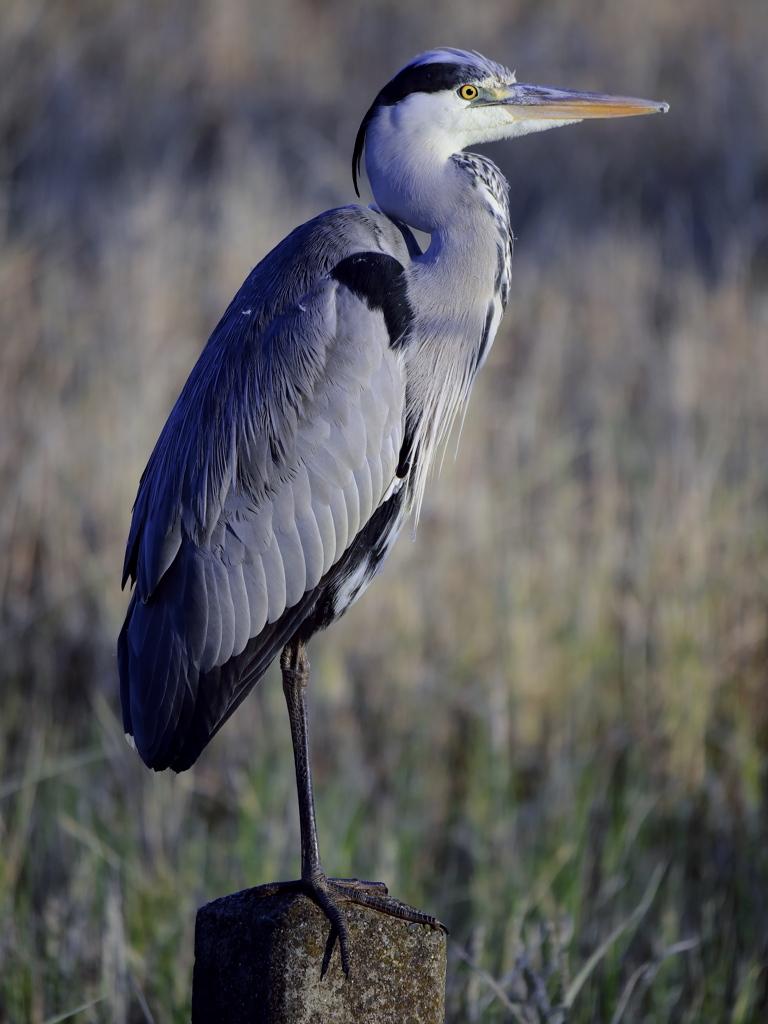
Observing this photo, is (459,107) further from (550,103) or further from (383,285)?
(383,285)

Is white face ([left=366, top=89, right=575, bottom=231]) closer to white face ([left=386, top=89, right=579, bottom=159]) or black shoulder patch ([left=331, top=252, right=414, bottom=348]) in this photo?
white face ([left=386, top=89, right=579, bottom=159])

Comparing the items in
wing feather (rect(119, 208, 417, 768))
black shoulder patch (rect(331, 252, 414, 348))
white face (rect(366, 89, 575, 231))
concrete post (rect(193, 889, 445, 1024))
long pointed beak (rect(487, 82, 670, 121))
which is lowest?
concrete post (rect(193, 889, 445, 1024))

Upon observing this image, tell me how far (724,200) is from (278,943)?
7.46 metres

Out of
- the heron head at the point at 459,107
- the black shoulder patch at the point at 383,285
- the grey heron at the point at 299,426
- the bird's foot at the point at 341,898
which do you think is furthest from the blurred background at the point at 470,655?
the heron head at the point at 459,107

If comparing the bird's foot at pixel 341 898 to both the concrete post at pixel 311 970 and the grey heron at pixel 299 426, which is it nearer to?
the concrete post at pixel 311 970

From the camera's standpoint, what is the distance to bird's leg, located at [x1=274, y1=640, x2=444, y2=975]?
152 centimetres

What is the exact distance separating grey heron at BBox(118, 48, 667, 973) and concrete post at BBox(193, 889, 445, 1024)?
43 centimetres

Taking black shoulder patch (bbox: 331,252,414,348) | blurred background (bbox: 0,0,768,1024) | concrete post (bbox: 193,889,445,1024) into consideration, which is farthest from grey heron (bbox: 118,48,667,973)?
blurred background (bbox: 0,0,768,1024)

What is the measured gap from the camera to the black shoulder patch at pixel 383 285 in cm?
194

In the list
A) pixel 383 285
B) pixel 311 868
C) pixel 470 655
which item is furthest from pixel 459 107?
pixel 470 655

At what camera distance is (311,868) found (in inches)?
66.9

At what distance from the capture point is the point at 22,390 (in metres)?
4.70

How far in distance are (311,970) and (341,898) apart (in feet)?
0.80

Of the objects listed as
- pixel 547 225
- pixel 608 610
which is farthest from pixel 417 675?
pixel 547 225
